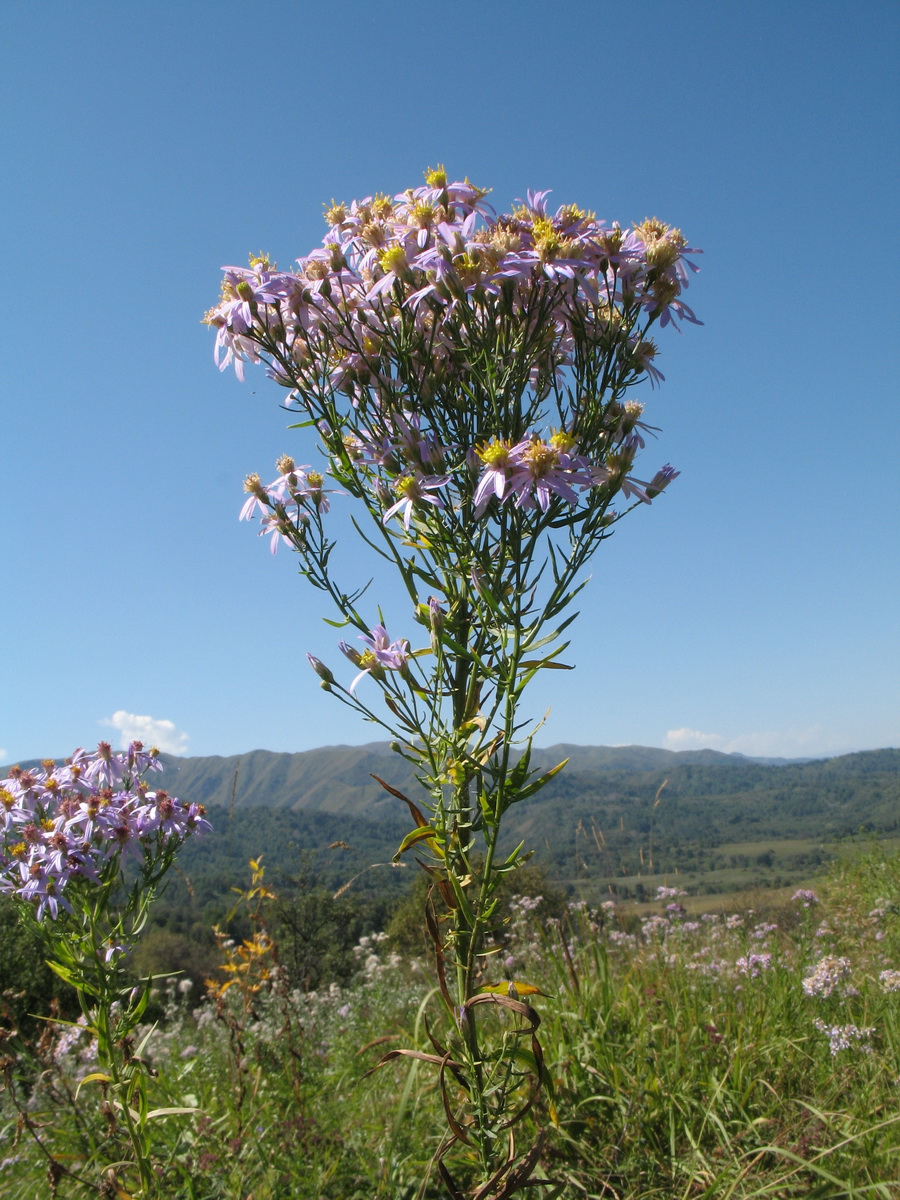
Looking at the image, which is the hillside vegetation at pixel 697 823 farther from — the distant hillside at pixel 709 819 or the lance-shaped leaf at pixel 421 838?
the lance-shaped leaf at pixel 421 838

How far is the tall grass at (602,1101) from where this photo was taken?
8.78ft

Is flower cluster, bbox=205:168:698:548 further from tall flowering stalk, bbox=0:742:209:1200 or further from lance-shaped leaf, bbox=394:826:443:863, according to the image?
tall flowering stalk, bbox=0:742:209:1200

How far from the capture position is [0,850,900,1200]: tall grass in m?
2.68

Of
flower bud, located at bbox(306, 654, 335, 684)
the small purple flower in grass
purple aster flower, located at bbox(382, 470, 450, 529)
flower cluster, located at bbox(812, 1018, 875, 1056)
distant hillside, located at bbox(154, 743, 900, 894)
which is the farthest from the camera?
distant hillside, located at bbox(154, 743, 900, 894)

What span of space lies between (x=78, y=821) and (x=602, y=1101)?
266 centimetres

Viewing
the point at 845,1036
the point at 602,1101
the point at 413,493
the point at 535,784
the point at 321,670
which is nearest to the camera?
the point at 535,784

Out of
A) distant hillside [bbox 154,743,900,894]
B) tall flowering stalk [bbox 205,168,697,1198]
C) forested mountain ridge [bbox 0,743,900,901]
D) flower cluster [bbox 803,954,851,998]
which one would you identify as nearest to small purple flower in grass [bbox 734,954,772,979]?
flower cluster [bbox 803,954,851,998]

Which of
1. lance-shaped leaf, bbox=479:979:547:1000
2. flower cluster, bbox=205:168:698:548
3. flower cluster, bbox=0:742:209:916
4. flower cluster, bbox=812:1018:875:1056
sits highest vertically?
flower cluster, bbox=205:168:698:548

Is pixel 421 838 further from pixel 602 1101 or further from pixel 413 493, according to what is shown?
pixel 602 1101

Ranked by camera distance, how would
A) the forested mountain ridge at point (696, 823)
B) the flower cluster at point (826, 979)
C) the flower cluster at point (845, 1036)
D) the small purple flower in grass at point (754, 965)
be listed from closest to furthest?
1. the flower cluster at point (845, 1036)
2. the flower cluster at point (826, 979)
3. the small purple flower in grass at point (754, 965)
4. the forested mountain ridge at point (696, 823)

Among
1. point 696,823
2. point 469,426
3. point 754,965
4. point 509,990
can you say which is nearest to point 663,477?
point 469,426

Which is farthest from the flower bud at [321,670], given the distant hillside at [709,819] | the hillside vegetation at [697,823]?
the distant hillside at [709,819]

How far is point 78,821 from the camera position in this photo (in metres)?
2.49

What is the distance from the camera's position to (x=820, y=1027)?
358 cm
